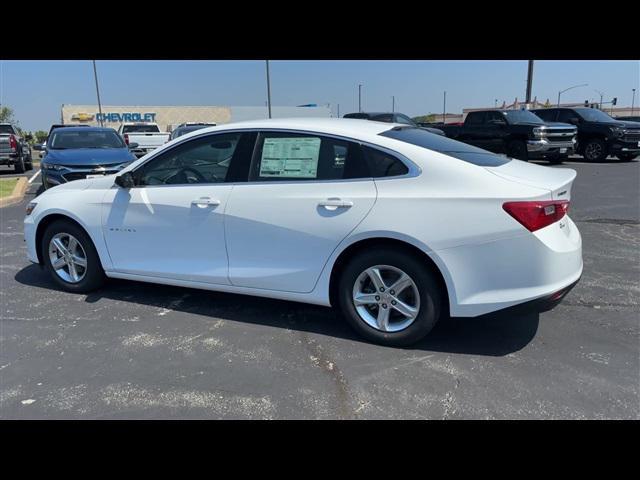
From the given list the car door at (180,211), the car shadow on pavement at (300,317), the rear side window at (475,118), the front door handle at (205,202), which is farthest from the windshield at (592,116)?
the front door handle at (205,202)

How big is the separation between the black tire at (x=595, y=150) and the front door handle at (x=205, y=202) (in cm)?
1626

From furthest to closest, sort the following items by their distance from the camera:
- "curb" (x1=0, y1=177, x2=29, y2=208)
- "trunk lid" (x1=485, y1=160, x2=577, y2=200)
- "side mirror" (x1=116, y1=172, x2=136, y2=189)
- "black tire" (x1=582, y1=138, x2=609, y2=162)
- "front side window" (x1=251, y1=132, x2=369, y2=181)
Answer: "black tire" (x1=582, y1=138, x2=609, y2=162) < "curb" (x1=0, y1=177, x2=29, y2=208) < "side mirror" (x1=116, y1=172, x2=136, y2=189) < "front side window" (x1=251, y1=132, x2=369, y2=181) < "trunk lid" (x1=485, y1=160, x2=577, y2=200)

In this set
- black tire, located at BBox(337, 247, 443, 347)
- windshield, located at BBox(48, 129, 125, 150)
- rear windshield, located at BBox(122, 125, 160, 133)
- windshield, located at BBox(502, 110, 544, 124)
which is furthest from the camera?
rear windshield, located at BBox(122, 125, 160, 133)

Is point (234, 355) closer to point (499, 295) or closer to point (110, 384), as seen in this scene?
point (110, 384)

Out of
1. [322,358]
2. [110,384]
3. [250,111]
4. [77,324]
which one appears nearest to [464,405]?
[322,358]

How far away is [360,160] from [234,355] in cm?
166

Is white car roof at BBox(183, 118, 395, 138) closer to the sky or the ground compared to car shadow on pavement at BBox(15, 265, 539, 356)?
closer to the sky

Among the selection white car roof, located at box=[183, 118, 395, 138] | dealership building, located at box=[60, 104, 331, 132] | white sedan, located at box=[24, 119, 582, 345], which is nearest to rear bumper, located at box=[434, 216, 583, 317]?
white sedan, located at box=[24, 119, 582, 345]

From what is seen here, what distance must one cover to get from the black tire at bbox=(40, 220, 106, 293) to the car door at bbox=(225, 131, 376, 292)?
154cm

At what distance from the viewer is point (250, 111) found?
5697 cm

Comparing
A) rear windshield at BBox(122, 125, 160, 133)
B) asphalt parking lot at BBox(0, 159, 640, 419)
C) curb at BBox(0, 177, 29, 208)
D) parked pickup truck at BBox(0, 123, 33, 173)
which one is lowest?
asphalt parking lot at BBox(0, 159, 640, 419)

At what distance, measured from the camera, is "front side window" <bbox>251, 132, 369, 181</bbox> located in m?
3.51

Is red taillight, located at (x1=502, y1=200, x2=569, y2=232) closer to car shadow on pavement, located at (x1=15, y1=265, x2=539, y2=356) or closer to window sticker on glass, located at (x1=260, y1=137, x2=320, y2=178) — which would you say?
car shadow on pavement, located at (x1=15, y1=265, x2=539, y2=356)

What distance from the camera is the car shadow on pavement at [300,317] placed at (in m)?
3.53
